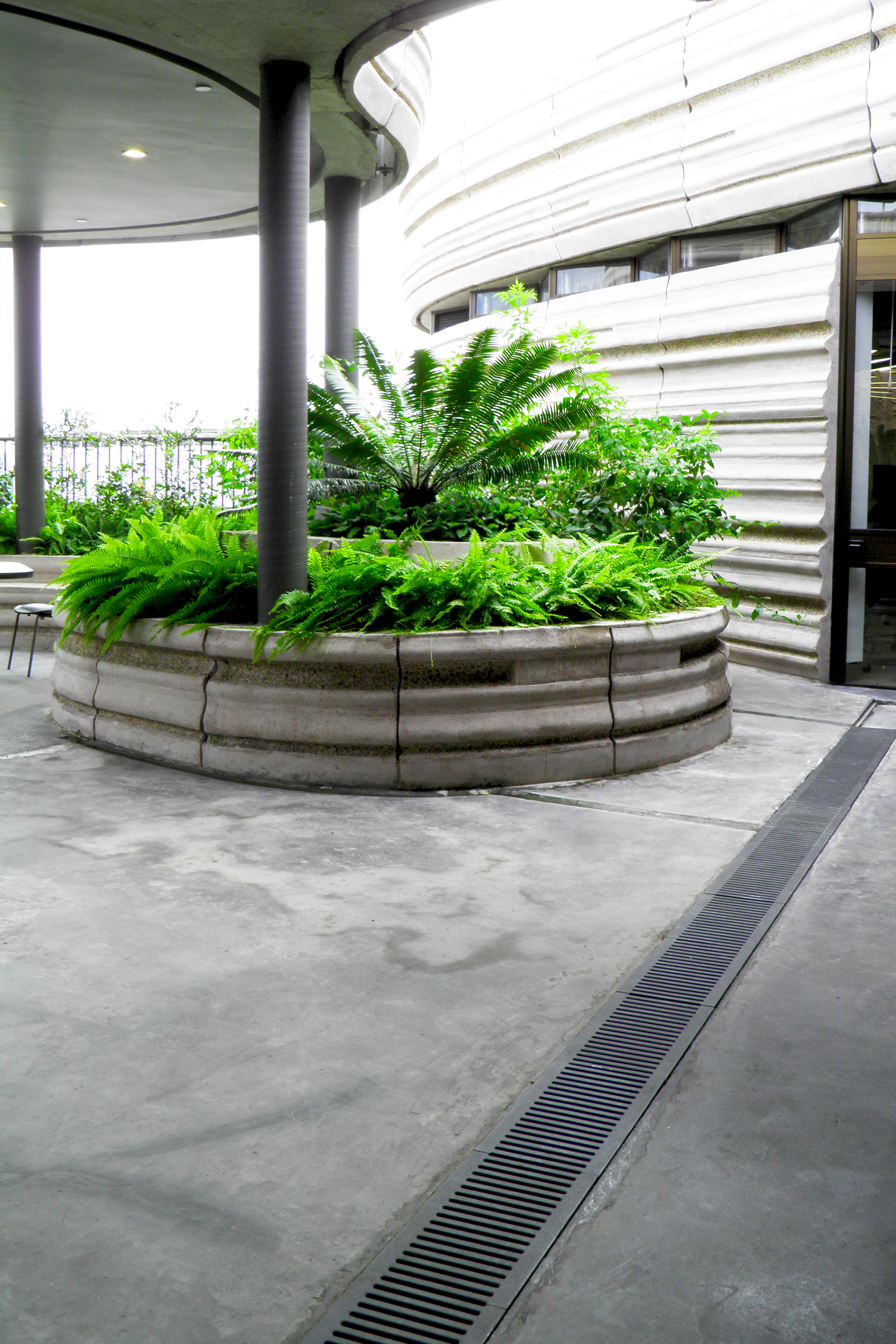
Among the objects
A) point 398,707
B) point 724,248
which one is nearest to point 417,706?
point 398,707

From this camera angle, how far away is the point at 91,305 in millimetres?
28734

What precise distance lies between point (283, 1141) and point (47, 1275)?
57 centimetres

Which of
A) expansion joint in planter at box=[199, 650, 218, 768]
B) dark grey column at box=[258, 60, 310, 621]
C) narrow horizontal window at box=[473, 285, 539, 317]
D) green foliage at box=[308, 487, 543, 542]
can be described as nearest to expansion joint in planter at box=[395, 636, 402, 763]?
dark grey column at box=[258, 60, 310, 621]

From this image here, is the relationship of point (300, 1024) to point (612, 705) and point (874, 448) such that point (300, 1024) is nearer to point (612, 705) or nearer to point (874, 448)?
point (612, 705)

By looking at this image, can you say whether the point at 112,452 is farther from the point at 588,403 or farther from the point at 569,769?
the point at 569,769

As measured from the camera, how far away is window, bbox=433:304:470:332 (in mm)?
15305

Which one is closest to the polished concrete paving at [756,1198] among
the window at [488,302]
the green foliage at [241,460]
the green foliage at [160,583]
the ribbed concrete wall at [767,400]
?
the green foliage at [160,583]

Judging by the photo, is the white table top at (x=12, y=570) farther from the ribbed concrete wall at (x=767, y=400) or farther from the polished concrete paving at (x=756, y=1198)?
the polished concrete paving at (x=756, y=1198)

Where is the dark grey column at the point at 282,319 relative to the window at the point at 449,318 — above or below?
below

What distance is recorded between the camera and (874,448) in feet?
28.8

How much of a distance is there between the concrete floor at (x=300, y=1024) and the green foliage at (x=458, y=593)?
952 millimetres

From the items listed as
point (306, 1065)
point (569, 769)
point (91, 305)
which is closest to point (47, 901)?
point (306, 1065)

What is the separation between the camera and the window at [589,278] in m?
11.4

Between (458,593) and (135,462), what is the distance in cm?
872
